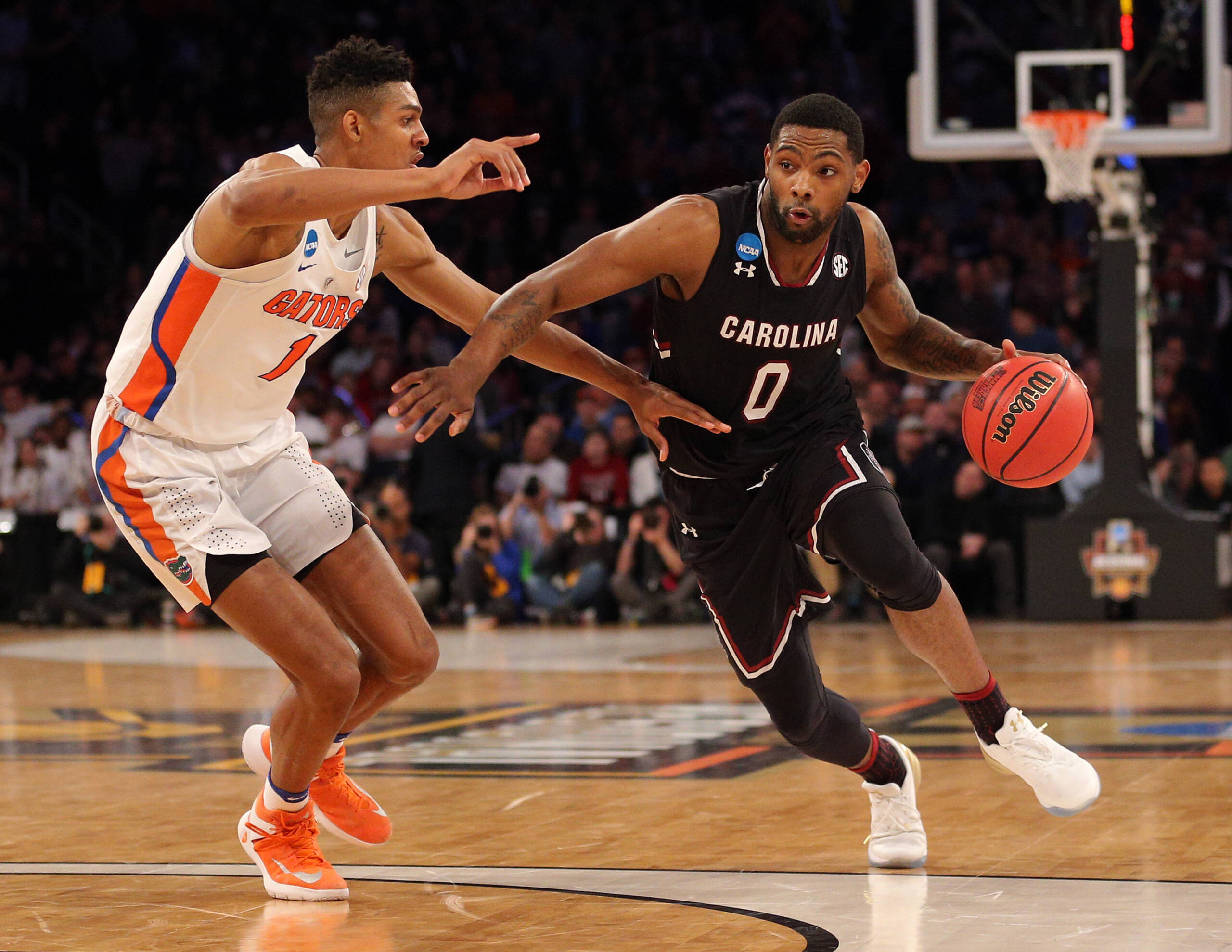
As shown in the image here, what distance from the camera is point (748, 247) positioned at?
472cm

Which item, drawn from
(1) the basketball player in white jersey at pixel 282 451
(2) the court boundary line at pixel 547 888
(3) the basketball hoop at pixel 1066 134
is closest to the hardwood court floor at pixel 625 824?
(2) the court boundary line at pixel 547 888

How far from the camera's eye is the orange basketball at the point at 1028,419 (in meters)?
4.86

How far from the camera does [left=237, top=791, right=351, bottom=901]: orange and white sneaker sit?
14.2ft

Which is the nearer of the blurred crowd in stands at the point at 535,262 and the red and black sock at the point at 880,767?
the red and black sock at the point at 880,767

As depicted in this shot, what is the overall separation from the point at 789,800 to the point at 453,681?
439cm

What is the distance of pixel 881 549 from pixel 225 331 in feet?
5.75

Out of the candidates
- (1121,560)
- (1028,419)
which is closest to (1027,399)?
(1028,419)

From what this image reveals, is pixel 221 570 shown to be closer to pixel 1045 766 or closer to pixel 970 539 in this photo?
pixel 1045 766

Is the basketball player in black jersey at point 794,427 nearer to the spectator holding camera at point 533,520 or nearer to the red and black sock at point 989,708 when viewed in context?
the red and black sock at point 989,708

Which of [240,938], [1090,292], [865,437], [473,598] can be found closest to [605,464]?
[473,598]

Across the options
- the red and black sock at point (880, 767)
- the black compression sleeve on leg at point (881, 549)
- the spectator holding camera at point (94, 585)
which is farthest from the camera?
the spectator holding camera at point (94, 585)

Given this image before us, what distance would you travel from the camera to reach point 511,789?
19.7 ft

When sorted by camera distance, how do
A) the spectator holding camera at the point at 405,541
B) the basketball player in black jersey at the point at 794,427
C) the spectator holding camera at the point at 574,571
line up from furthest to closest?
the spectator holding camera at the point at 574,571 < the spectator holding camera at the point at 405,541 < the basketball player in black jersey at the point at 794,427

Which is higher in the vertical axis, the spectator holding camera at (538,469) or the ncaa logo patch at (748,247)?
the ncaa logo patch at (748,247)
